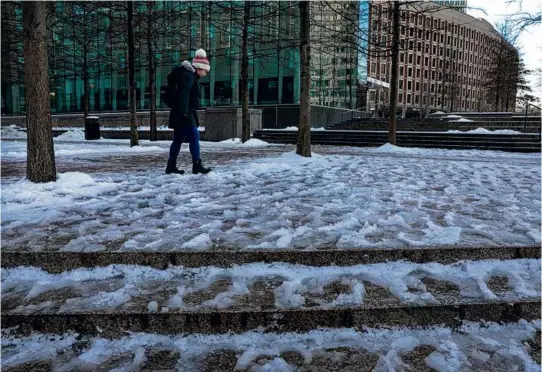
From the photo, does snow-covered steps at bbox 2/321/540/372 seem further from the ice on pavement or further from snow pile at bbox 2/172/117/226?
snow pile at bbox 2/172/117/226

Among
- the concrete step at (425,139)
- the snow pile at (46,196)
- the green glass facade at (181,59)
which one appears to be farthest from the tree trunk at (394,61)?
the snow pile at (46,196)

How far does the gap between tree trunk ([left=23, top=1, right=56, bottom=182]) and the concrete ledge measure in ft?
16.0

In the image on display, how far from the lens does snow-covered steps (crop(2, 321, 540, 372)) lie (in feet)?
8.23

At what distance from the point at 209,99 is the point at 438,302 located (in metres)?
36.7

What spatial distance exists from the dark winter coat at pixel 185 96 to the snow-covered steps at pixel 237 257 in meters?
4.87

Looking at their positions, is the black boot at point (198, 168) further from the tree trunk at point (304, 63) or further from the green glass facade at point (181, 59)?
the green glass facade at point (181, 59)

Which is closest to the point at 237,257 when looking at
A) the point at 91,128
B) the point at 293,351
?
the point at 293,351

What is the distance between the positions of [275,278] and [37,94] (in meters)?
5.62

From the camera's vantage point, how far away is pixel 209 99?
3816 cm

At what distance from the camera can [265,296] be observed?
10.5ft

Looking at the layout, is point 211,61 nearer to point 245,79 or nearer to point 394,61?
point 245,79

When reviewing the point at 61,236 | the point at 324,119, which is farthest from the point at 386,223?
the point at 324,119

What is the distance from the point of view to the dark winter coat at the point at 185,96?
317 inches

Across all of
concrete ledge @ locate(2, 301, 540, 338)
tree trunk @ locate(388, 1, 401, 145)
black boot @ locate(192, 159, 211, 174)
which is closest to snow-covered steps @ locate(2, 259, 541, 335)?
concrete ledge @ locate(2, 301, 540, 338)
